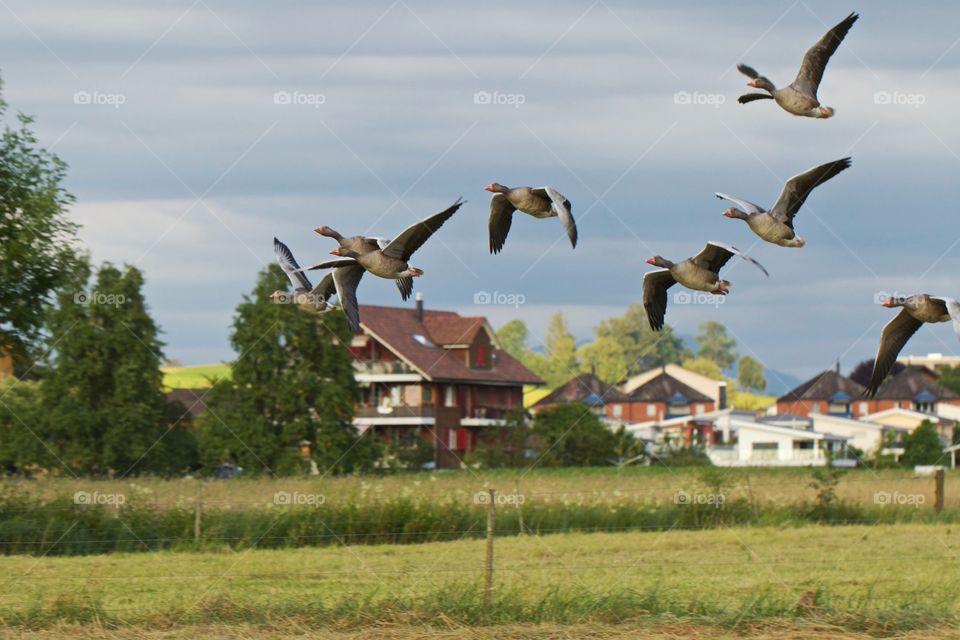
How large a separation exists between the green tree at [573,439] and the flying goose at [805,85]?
5951 cm

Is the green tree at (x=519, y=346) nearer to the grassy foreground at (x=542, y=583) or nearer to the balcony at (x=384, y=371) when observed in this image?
the balcony at (x=384, y=371)

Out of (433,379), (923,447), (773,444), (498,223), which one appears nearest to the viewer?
(498,223)

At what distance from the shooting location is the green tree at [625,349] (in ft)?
552

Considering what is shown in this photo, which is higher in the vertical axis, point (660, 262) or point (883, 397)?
point (883, 397)

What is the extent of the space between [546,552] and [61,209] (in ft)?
44.1

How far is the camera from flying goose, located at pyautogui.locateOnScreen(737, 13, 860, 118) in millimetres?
10461

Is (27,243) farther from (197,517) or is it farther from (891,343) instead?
(891,343)

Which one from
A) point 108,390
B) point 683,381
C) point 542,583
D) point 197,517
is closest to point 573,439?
point 108,390

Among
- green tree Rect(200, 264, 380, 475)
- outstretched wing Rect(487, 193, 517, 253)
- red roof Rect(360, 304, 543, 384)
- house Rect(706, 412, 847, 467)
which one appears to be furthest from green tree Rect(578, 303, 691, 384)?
outstretched wing Rect(487, 193, 517, 253)

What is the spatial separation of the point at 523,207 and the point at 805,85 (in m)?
2.58

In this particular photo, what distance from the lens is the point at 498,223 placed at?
12422 mm

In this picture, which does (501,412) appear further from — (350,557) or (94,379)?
(350,557)

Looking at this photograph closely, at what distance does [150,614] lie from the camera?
17516 mm

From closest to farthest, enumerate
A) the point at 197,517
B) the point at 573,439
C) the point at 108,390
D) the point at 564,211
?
1. the point at 564,211
2. the point at 197,517
3. the point at 108,390
4. the point at 573,439
